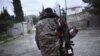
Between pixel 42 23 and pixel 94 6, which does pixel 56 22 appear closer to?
pixel 42 23

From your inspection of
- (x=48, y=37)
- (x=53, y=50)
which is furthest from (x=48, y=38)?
(x=53, y=50)

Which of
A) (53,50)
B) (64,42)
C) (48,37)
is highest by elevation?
(48,37)

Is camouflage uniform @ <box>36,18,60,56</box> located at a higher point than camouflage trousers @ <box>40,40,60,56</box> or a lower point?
higher

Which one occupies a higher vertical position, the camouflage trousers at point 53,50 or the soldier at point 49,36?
the soldier at point 49,36

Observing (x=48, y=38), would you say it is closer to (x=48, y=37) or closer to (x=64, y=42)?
(x=48, y=37)

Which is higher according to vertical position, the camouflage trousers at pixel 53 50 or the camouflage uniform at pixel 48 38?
the camouflage uniform at pixel 48 38

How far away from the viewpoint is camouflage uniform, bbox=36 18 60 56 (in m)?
4.16

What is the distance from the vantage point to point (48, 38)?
416 centimetres

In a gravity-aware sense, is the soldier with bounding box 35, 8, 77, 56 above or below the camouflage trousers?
above

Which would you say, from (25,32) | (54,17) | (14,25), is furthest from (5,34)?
(54,17)

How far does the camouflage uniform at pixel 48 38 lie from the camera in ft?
13.7

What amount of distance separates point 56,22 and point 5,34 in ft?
75.0

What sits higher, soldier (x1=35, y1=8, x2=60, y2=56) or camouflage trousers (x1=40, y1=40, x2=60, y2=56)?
soldier (x1=35, y1=8, x2=60, y2=56)

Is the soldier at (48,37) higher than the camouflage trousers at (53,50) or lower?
higher
